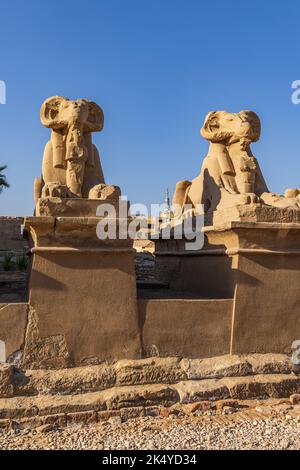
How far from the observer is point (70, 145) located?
4973 mm

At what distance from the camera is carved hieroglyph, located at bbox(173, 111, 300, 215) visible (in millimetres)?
5578

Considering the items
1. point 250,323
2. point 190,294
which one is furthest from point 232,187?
point 250,323

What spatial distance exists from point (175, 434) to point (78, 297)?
1.43 meters

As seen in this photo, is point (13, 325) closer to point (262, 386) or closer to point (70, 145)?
point (70, 145)

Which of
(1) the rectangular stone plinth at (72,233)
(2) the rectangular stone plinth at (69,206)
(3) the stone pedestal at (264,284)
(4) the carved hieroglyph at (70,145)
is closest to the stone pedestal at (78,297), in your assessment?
(1) the rectangular stone plinth at (72,233)

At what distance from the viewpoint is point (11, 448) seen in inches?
138

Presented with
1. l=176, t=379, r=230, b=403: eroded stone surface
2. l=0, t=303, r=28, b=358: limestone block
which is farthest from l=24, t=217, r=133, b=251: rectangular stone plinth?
l=176, t=379, r=230, b=403: eroded stone surface

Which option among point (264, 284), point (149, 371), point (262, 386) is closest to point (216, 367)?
point (262, 386)

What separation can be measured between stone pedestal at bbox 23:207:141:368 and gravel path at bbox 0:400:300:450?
23.9 inches

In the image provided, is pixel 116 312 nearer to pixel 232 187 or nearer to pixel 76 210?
pixel 76 210

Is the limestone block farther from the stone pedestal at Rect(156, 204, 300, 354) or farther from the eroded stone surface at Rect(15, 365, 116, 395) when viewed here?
the stone pedestal at Rect(156, 204, 300, 354)

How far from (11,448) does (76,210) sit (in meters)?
2.04

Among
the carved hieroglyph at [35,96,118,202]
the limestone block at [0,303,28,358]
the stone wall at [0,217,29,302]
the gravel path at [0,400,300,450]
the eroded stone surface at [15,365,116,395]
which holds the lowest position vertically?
the gravel path at [0,400,300,450]

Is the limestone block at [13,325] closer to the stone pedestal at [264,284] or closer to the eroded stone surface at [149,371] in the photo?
the eroded stone surface at [149,371]
